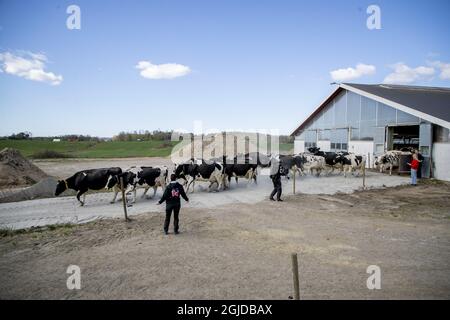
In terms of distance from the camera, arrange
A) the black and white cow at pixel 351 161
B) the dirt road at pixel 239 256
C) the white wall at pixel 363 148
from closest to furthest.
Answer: the dirt road at pixel 239 256
the black and white cow at pixel 351 161
the white wall at pixel 363 148

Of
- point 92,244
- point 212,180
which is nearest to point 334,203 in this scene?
point 212,180

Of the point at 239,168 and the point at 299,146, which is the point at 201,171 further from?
the point at 299,146

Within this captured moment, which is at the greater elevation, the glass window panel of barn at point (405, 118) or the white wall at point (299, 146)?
the glass window panel of barn at point (405, 118)

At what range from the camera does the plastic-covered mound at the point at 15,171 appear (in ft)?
63.0

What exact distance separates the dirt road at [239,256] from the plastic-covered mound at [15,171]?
44.1ft

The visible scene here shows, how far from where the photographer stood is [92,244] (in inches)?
296

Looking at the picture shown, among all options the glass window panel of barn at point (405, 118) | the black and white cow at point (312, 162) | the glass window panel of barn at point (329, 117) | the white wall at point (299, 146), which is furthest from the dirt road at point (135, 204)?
the white wall at point (299, 146)

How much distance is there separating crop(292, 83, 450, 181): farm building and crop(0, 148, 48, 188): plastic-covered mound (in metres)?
25.3

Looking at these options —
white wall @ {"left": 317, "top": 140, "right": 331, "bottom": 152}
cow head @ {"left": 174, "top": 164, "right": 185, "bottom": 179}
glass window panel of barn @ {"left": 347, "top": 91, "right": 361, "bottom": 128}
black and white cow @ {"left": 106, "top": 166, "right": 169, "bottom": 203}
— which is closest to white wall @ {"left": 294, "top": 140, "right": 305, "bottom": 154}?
white wall @ {"left": 317, "top": 140, "right": 331, "bottom": 152}

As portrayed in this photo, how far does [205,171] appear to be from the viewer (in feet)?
50.1

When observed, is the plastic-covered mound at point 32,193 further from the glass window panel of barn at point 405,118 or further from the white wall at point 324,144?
the white wall at point 324,144

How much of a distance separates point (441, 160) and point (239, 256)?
55.8 ft

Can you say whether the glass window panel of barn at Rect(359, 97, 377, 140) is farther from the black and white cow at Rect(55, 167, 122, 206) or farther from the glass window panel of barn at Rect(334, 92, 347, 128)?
the black and white cow at Rect(55, 167, 122, 206)
